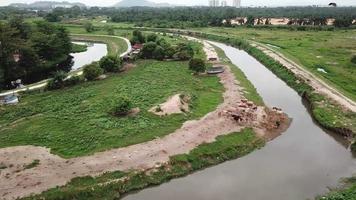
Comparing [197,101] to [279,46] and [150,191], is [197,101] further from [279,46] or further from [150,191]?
[279,46]

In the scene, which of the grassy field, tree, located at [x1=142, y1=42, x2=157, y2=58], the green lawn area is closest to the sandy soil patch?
the green lawn area

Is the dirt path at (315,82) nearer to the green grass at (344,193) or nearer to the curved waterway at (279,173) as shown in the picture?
the curved waterway at (279,173)

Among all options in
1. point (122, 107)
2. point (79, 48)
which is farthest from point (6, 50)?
point (79, 48)

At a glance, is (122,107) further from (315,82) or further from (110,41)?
(110,41)

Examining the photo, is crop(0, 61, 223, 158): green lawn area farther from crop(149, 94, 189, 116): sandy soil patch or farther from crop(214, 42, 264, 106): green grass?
crop(214, 42, 264, 106): green grass

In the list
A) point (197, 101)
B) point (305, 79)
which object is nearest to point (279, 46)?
point (305, 79)

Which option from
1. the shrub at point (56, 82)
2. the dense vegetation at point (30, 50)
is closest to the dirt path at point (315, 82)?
the shrub at point (56, 82)
